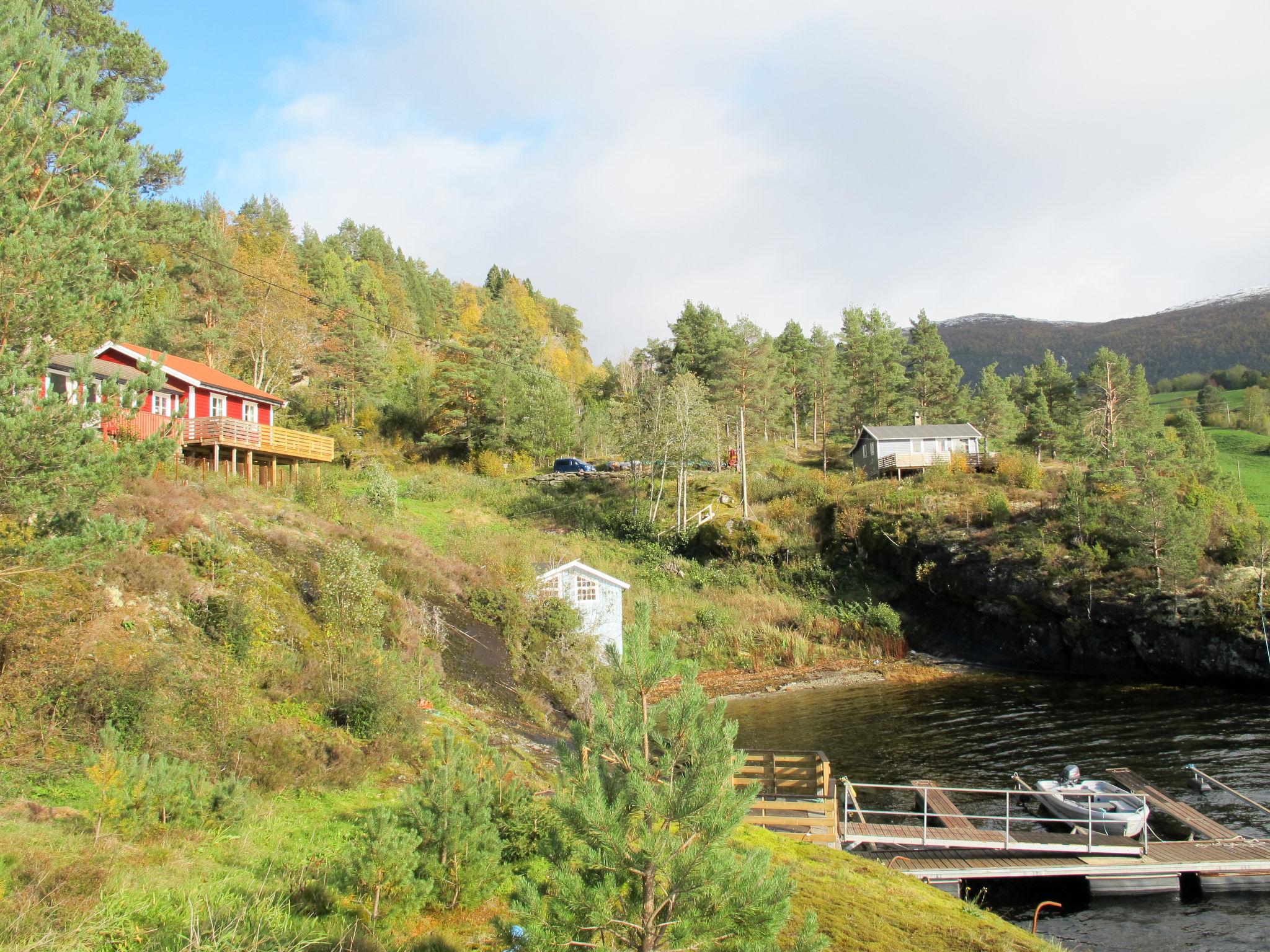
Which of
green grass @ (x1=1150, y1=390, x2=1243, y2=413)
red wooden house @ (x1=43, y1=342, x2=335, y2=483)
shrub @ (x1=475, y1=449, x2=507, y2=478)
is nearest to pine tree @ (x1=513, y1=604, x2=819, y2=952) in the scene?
red wooden house @ (x1=43, y1=342, x2=335, y2=483)

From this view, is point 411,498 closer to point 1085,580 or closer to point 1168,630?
point 1085,580

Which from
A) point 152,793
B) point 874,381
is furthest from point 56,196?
point 874,381

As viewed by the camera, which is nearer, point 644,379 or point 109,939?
point 109,939

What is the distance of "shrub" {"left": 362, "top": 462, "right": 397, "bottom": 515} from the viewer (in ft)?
123

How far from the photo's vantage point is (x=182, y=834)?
8.65m

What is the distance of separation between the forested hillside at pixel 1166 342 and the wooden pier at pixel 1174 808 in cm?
13847

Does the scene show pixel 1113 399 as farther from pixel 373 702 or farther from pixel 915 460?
pixel 373 702

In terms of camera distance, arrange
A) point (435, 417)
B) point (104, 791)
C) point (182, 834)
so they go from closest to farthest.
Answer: point (104, 791)
point (182, 834)
point (435, 417)

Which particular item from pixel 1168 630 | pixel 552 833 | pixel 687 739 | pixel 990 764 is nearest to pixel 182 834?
pixel 552 833

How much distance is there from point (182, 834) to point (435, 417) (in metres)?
54.1

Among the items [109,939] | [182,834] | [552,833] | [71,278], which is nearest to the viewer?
[552,833]

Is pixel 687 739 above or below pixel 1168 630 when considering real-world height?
above

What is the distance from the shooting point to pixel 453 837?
7.68 metres

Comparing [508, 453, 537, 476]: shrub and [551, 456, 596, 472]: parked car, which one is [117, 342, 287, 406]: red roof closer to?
[508, 453, 537, 476]: shrub
